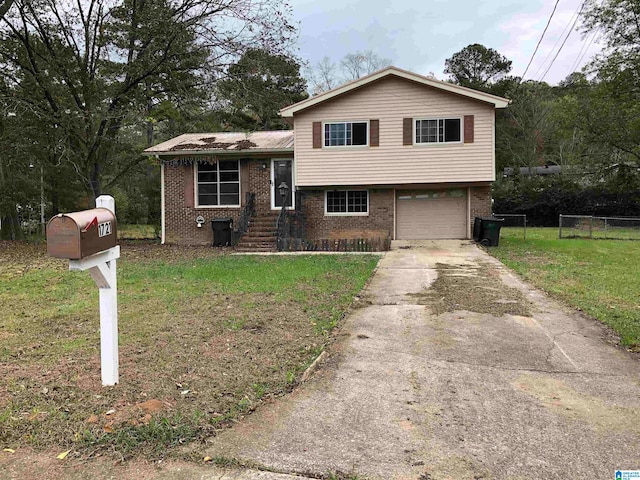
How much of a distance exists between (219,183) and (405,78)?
7794mm

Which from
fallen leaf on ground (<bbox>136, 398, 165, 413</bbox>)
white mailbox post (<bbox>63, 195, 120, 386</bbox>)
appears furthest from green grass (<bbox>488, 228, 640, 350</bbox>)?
white mailbox post (<bbox>63, 195, 120, 386</bbox>)

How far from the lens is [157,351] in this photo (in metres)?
4.89

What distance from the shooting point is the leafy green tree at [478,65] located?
44.3 m

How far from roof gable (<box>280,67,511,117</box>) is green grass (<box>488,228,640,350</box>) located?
490 cm

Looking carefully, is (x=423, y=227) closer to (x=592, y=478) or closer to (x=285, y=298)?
(x=285, y=298)

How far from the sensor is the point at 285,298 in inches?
299

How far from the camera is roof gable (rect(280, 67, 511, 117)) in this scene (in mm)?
16297

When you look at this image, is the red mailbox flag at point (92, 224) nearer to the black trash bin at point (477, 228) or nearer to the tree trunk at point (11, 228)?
the black trash bin at point (477, 228)

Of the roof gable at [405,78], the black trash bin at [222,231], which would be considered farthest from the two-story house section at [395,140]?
the black trash bin at [222,231]

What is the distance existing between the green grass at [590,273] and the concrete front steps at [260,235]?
700 cm

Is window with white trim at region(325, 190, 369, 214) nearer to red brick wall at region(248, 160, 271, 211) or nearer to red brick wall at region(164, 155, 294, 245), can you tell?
red brick wall at region(248, 160, 271, 211)

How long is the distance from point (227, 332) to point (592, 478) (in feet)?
12.8

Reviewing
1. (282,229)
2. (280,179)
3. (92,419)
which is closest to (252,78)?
(280,179)

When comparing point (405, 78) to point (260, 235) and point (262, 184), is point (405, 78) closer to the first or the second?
point (262, 184)
